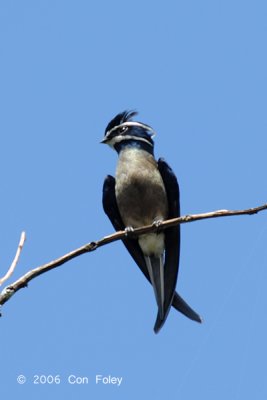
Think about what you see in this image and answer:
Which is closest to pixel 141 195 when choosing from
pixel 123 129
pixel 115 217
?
pixel 115 217

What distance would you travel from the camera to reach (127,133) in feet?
27.2

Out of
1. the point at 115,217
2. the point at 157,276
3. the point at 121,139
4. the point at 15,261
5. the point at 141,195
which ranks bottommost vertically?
the point at 15,261

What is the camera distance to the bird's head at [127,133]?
819 cm

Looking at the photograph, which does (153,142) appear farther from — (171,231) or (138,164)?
(171,231)

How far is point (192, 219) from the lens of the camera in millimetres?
4922

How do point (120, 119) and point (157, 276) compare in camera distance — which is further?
point (120, 119)

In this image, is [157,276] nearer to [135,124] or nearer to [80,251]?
[135,124]

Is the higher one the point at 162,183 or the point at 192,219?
the point at 162,183

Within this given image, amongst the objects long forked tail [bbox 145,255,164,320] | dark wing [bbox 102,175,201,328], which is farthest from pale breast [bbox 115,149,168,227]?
long forked tail [bbox 145,255,164,320]

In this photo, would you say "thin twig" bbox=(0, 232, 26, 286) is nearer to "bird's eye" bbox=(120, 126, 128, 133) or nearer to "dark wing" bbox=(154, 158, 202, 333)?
"dark wing" bbox=(154, 158, 202, 333)

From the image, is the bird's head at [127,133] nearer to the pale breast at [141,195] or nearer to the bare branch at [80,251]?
the pale breast at [141,195]

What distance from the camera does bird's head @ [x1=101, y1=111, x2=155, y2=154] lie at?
819 centimetres

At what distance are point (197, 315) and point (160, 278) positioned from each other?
3.30 feet

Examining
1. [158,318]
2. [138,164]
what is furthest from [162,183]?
[158,318]
